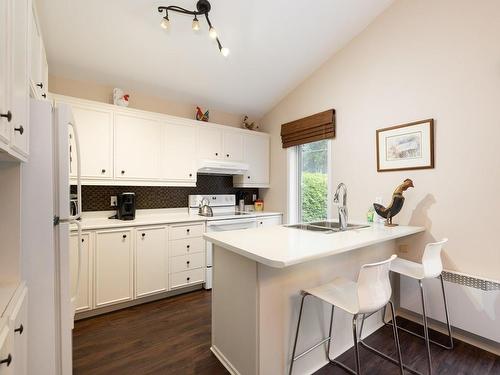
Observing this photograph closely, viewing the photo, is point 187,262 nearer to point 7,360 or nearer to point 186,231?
point 186,231

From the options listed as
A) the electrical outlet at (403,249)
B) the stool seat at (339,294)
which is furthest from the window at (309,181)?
the stool seat at (339,294)

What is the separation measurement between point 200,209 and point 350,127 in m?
2.19

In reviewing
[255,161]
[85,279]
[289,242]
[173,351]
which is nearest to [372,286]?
[289,242]

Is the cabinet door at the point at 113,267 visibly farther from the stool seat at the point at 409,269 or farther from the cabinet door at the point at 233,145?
the stool seat at the point at 409,269

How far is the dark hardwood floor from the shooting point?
170cm

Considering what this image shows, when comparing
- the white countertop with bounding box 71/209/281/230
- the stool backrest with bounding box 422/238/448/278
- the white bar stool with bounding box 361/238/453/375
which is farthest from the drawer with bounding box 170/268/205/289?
the stool backrest with bounding box 422/238/448/278

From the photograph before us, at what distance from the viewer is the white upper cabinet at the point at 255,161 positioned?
378 cm

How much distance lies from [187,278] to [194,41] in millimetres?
2584

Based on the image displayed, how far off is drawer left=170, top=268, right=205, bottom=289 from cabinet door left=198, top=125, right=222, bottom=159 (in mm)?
1459

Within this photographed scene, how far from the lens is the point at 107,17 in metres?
2.14

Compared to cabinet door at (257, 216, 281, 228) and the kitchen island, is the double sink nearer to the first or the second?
the kitchen island

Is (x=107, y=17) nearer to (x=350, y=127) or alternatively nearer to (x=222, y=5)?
(x=222, y=5)

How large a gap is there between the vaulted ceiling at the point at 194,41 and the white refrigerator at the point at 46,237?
1.34 metres

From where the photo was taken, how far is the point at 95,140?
257 centimetres
